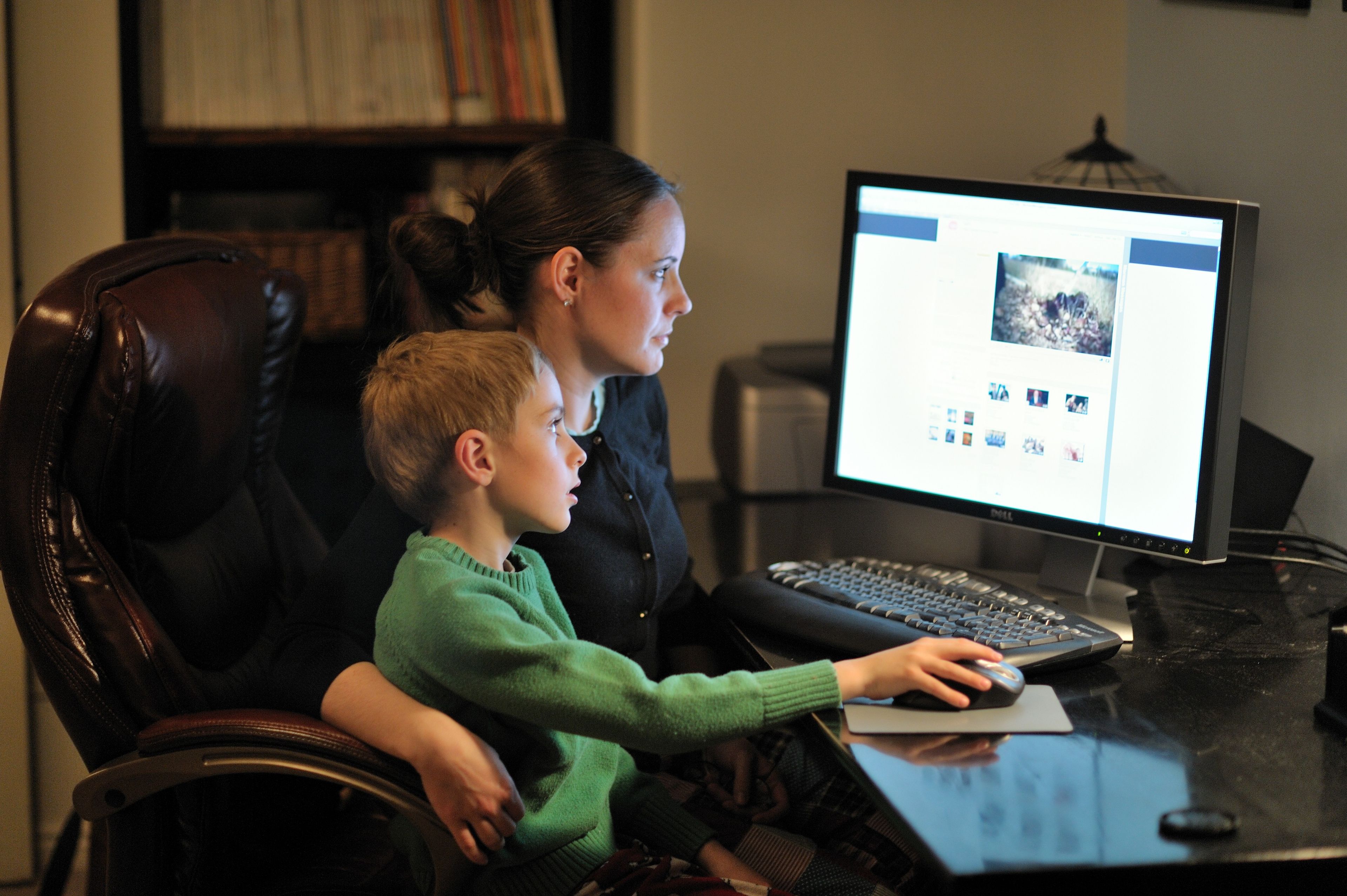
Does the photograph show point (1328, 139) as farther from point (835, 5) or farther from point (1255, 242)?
→ point (835, 5)

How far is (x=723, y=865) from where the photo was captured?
48.1 inches

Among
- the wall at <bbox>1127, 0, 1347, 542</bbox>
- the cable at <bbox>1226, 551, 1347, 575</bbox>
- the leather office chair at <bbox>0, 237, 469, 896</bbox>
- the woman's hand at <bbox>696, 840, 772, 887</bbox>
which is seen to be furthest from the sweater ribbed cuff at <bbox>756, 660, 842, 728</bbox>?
the wall at <bbox>1127, 0, 1347, 542</bbox>

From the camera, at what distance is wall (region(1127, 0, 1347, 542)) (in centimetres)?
154

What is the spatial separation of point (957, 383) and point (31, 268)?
5.28 ft

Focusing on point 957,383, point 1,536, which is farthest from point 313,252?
point 957,383

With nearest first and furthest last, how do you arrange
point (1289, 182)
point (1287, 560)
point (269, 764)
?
point (269, 764)
point (1287, 560)
point (1289, 182)

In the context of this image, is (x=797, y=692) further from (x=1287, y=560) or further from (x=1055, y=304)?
(x=1287, y=560)

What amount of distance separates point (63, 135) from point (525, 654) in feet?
5.15

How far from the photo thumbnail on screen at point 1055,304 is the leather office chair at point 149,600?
82 centimetres

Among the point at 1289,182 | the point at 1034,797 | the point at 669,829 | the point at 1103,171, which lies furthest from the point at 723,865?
the point at 1103,171

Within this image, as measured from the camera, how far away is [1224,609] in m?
1.39

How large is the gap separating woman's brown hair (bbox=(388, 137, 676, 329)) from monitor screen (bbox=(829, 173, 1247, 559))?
0.33 metres

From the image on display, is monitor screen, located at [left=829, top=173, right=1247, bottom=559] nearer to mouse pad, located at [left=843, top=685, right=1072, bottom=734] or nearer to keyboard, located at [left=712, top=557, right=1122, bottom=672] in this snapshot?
keyboard, located at [left=712, top=557, right=1122, bottom=672]

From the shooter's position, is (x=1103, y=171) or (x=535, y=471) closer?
(x=535, y=471)
